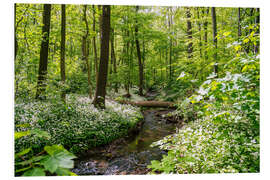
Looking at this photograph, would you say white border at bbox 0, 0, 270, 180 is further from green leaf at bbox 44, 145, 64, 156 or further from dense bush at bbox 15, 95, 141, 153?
green leaf at bbox 44, 145, 64, 156

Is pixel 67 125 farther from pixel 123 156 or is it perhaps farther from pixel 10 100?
pixel 10 100

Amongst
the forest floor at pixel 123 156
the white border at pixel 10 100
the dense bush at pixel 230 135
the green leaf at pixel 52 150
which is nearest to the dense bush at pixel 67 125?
the forest floor at pixel 123 156

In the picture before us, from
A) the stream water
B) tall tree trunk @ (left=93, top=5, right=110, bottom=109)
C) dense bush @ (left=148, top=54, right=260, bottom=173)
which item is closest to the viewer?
dense bush @ (left=148, top=54, right=260, bottom=173)

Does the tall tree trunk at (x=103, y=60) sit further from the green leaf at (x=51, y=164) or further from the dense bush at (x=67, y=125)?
the green leaf at (x=51, y=164)

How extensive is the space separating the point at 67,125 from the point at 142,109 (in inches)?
203

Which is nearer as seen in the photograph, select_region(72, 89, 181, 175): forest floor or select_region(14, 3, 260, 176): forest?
select_region(14, 3, 260, 176): forest

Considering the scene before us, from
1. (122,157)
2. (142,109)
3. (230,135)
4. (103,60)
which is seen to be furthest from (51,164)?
(142,109)

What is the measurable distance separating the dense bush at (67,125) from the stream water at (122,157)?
269mm

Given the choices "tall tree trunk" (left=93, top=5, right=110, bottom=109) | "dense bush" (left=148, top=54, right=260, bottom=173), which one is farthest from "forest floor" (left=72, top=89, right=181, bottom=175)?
"tall tree trunk" (left=93, top=5, right=110, bottom=109)

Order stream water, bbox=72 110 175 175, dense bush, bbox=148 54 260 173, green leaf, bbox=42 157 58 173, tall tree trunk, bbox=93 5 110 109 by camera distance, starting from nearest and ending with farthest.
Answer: green leaf, bbox=42 157 58 173, dense bush, bbox=148 54 260 173, stream water, bbox=72 110 175 175, tall tree trunk, bbox=93 5 110 109

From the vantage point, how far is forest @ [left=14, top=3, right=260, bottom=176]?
1.87m

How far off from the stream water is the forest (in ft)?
0.07

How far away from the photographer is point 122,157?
3670 mm
